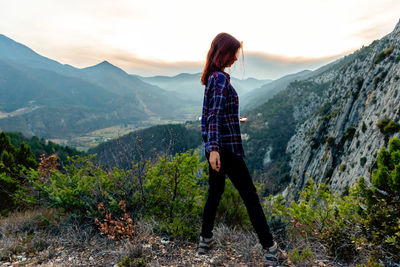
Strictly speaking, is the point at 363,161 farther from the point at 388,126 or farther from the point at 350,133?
the point at 350,133

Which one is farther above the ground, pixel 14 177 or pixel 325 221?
pixel 14 177

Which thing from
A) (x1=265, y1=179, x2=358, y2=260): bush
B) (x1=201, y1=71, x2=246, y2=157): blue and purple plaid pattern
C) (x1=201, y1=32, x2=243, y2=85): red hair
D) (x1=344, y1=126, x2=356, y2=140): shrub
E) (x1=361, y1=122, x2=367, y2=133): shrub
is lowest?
(x1=344, y1=126, x2=356, y2=140): shrub

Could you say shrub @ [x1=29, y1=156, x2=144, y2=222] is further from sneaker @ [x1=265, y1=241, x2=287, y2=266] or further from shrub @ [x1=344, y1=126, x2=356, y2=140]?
shrub @ [x1=344, y1=126, x2=356, y2=140]

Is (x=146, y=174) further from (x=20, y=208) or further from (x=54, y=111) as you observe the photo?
(x=54, y=111)

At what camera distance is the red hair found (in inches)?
93.4

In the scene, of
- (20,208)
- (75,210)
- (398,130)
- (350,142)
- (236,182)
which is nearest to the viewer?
(236,182)

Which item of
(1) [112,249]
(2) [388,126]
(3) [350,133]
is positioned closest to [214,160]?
(1) [112,249]

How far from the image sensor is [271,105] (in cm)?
10412

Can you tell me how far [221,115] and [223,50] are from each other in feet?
2.43

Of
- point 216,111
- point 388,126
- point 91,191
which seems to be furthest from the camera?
point 388,126

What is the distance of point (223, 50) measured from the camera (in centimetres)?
238

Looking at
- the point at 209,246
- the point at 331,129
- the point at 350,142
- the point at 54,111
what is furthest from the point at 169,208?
the point at 54,111

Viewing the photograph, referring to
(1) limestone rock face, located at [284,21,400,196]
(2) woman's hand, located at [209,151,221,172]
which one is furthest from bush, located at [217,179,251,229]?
(1) limestone rock face, located at [284,21,400,196]

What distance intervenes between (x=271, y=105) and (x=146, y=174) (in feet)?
353
